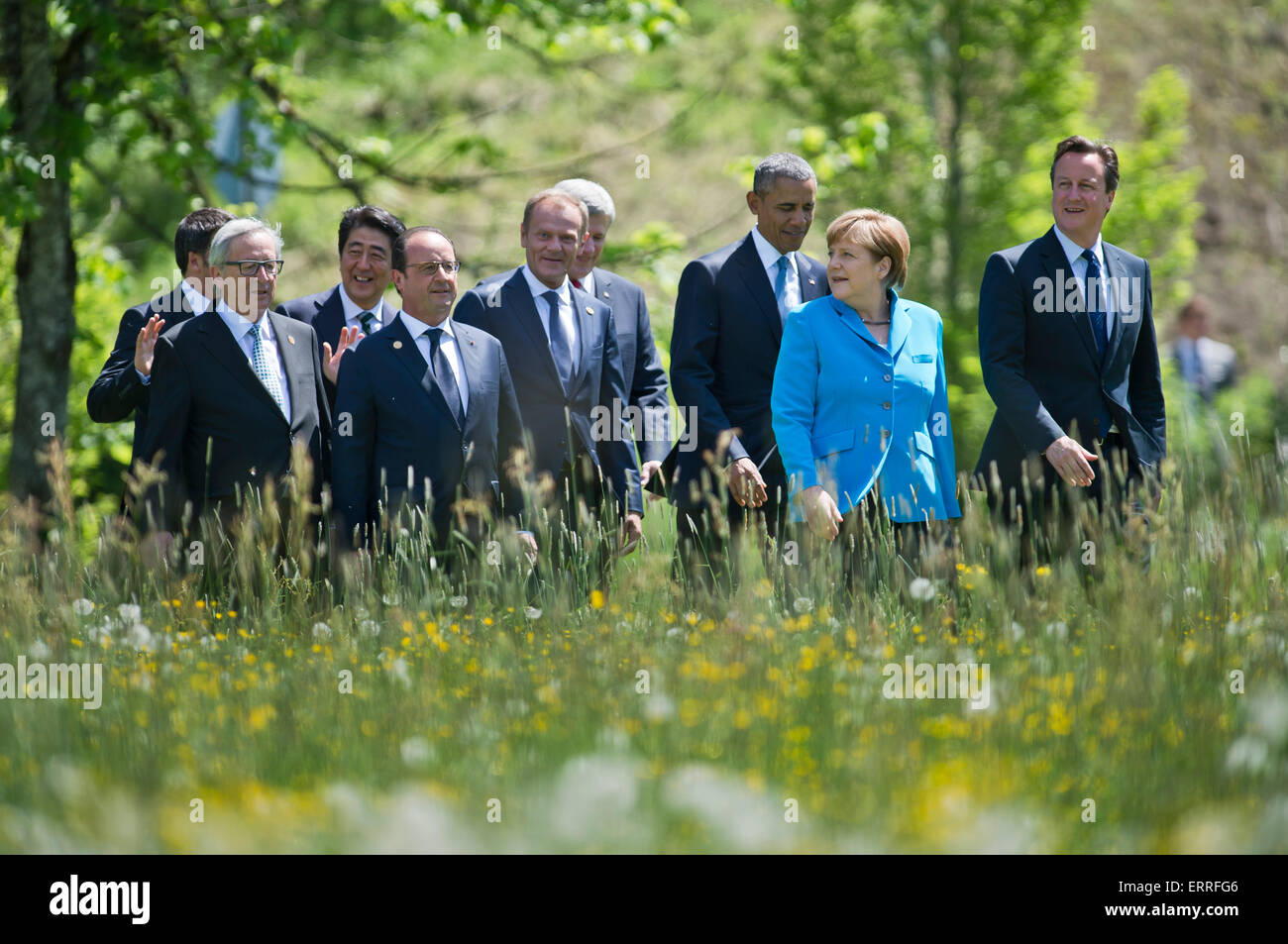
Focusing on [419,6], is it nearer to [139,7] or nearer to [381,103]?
[139,7]

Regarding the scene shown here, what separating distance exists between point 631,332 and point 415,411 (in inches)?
50.2

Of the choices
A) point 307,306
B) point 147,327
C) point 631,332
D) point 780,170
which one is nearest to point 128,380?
point 147,327

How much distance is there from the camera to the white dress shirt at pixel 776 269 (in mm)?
5172

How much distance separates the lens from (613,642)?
4.16m

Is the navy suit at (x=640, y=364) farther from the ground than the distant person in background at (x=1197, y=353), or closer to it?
closer to it

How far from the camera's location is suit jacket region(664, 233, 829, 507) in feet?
16.7

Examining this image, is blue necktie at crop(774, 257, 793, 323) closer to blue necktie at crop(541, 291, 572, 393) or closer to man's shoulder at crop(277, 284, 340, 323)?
blue necktie at crop(541, 291, 572, 393)

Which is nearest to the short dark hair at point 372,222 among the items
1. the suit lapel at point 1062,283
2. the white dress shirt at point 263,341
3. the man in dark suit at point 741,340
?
the white dress shirt at point 263,341

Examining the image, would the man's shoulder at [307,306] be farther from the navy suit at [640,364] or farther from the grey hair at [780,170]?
the grey hair at [780,170]

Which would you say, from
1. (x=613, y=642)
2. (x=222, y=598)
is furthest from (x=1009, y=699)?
(x=222, y=598)

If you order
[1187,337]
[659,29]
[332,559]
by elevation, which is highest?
[659,29]

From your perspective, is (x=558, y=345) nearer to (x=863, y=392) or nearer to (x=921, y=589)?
Result: (x=863, y=392)

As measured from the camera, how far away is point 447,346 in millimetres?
4945
